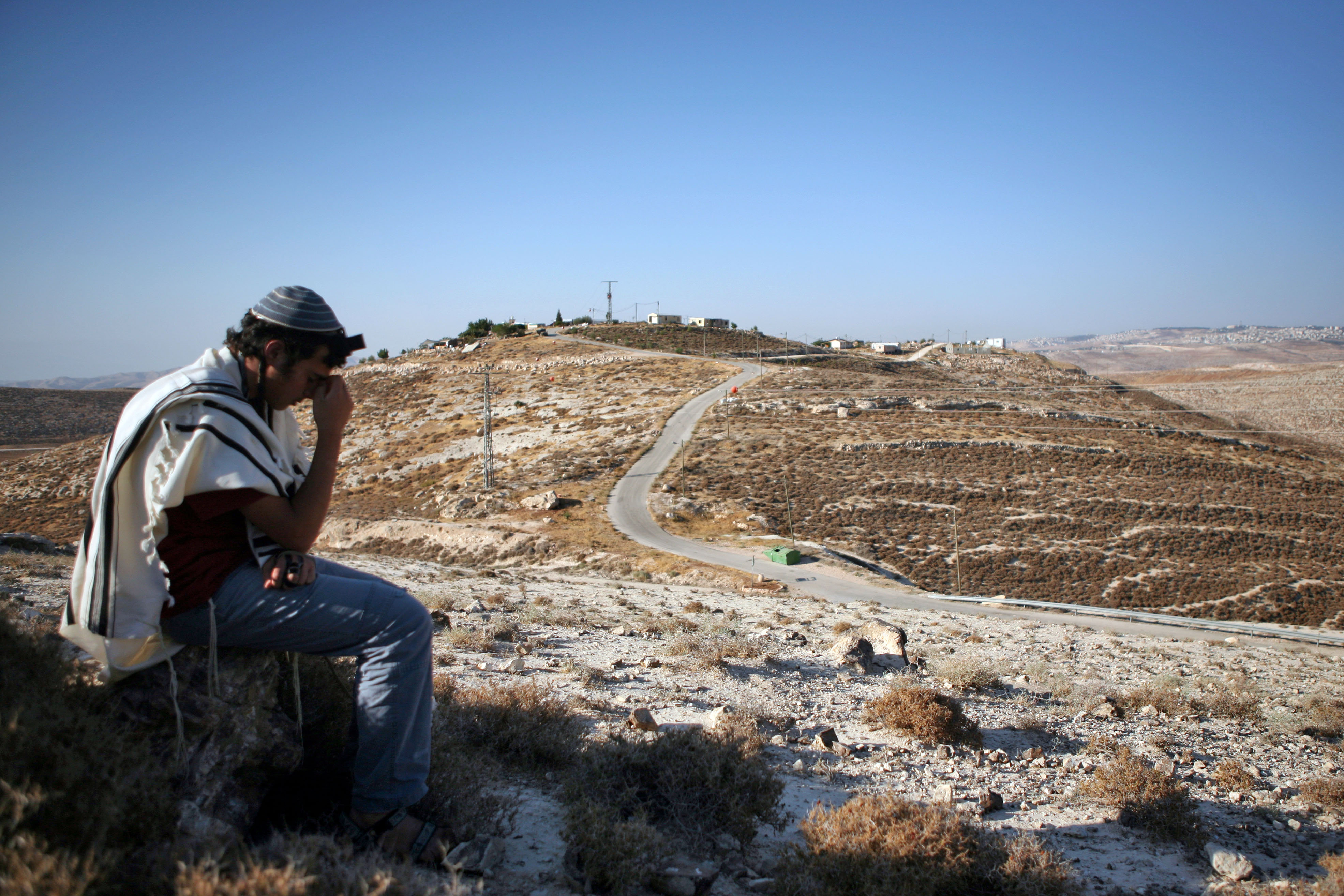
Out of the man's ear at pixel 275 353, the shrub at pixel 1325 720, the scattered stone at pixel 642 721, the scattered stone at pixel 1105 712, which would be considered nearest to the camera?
the man's ear at pixel 275 353

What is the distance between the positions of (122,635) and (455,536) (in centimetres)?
2687

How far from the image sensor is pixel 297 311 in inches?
95.4

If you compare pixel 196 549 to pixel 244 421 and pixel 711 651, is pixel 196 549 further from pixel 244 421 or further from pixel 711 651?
pixel 711 651

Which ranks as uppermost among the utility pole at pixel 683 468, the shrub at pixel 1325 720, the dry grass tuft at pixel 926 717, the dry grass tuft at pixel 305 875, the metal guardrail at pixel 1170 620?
the dry grass tuft at pixel 305 875

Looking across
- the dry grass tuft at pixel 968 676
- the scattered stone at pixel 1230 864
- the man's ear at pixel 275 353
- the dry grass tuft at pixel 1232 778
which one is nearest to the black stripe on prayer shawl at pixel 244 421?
the man's ear at pixel 275 353

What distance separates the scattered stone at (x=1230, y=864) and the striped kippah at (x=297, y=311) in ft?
16.3

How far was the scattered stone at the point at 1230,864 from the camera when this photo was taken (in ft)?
11.6

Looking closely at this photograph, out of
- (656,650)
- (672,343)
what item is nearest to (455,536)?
(656,650)

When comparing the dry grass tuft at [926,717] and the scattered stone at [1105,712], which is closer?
the dry grass tuft at [926,717]

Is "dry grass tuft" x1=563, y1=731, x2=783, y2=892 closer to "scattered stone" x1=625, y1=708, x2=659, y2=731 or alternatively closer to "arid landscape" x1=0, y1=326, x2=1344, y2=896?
"arid landscape" x1=0, y1=326, x2=1344, y2=896

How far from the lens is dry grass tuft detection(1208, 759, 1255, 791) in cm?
491

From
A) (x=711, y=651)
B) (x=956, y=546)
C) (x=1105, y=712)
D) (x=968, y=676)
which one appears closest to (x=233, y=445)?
(x=711, y=651)

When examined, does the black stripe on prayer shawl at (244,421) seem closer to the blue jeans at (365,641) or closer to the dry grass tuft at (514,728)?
the blue jeans at (365,641)

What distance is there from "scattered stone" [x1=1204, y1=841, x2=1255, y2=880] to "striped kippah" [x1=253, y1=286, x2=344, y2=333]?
4.96m
